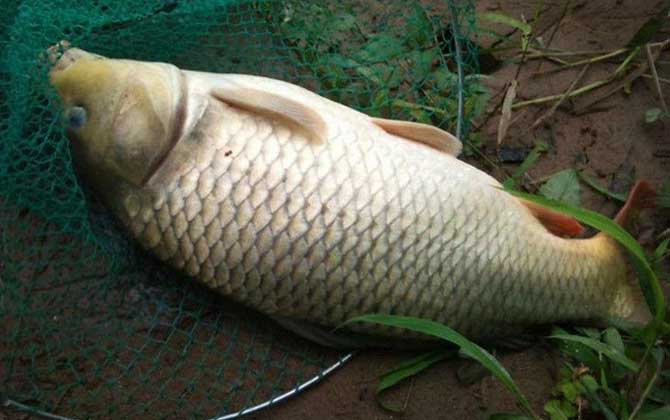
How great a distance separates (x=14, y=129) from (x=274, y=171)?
2.36 ft

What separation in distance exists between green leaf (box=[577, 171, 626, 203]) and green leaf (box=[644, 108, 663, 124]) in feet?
0.92

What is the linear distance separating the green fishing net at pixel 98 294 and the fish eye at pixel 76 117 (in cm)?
3

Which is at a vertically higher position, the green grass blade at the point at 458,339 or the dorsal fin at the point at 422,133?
the dorsal fin at the point at 422,133

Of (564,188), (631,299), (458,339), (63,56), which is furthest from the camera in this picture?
(564,188)

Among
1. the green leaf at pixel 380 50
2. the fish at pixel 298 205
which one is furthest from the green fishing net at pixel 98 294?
the green leaf at pixel 380 50

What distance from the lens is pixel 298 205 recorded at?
2121 mm

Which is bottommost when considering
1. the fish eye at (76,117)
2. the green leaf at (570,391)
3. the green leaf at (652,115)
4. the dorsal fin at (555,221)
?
the green leaf at (570,391)

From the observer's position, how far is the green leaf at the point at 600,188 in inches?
105

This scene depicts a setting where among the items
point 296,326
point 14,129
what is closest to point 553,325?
point 296,326

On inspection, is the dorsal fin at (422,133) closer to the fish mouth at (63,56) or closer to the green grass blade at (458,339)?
the green grass blade at (458,339)

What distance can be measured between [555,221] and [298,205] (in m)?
0.76

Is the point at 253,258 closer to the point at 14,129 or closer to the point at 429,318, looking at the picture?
the point at 429,318

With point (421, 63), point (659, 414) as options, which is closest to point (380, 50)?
point (421, 63)

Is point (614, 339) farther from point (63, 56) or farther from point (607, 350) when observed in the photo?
point (63, 56)
